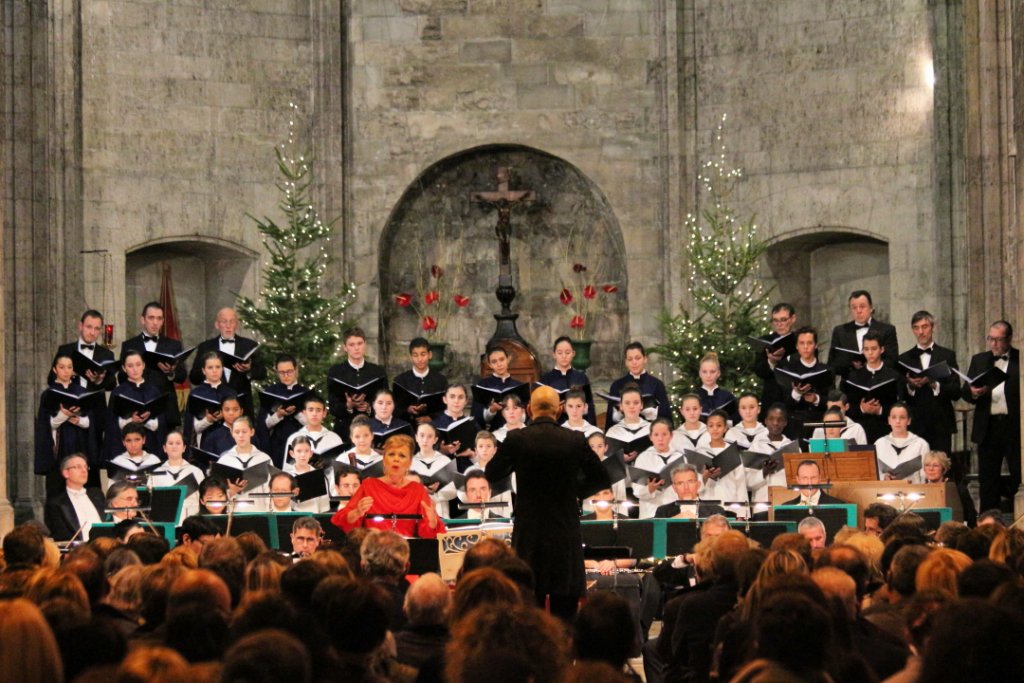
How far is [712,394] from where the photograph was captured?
556 inches

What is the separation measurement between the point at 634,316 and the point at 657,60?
286 cm

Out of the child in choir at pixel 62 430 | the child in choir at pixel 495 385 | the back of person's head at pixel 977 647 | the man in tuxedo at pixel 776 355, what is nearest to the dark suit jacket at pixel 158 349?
the child in choir at pixel 62 430

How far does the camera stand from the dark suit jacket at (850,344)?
13719mm

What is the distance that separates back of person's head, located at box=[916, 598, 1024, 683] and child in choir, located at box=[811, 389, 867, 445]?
9019mm

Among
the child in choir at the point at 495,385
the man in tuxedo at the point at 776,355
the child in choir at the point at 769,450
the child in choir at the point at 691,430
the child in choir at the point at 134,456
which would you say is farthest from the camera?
the man in tuxedo at the point at 776,355

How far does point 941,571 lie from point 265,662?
2933 mm

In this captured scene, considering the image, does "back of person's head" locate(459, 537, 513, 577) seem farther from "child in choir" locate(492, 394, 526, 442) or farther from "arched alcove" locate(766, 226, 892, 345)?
"arched alcove" locate(766, 226, 892, 345)

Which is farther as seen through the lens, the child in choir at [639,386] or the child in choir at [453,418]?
the child in choir at [639,386]

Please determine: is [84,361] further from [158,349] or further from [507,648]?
[507,648]

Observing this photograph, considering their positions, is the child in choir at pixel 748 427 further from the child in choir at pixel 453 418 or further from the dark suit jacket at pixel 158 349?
the dark suit jacket at pixel 158 349

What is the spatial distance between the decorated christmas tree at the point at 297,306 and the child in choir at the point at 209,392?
2.27 m

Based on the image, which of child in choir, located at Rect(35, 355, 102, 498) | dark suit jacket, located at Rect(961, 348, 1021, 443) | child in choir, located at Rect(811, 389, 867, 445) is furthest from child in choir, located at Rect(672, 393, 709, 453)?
child in choir, located at Rect(35, 355, 102, 498)

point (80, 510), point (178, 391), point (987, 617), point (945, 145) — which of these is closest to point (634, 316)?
point (945, 145)

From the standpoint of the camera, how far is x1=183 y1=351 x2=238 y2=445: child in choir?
13.5 meters
